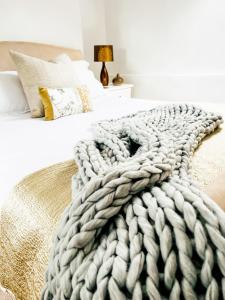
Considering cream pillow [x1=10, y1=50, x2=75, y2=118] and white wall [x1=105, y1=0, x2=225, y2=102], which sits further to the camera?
white wall [x1=105, y1=0, x2=225, y2=102]

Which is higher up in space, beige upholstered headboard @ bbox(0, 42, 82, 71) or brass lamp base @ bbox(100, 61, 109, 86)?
beige upholstered headboard @ bbox(0, 42, 82, 71)

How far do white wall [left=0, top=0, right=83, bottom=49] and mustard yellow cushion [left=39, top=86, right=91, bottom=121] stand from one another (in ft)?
3.52

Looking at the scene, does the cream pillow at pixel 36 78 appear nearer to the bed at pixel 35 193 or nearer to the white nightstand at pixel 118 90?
the bed at pixel 35 193

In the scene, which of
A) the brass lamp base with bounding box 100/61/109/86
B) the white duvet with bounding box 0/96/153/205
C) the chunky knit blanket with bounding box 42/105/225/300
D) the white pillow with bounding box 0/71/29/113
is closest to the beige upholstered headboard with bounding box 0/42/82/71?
the white pillow with bounding box 0/71/29/113

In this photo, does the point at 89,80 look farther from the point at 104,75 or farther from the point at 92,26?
the point at 92,26

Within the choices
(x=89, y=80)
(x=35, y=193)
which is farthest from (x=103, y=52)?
(x=35, y=193)

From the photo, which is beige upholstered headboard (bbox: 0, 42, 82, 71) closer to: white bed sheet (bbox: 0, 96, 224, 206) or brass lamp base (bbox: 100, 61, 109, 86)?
brass lamp base (bbox: 100, 61, 109, 86)

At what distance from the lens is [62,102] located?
1742 mm

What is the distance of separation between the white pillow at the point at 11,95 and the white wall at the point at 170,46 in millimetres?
1904

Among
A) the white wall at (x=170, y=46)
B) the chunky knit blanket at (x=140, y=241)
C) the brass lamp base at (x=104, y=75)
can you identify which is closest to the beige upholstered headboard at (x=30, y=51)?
the brass lamp base at (x=104, y=75)

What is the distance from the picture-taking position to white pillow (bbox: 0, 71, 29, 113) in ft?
6.31

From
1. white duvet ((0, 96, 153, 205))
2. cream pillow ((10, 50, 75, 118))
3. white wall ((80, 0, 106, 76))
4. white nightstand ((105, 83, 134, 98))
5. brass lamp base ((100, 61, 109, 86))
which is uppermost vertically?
white wall ((80, 0, 106, 76))

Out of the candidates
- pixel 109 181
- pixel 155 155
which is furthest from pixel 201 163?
pixel 109 181

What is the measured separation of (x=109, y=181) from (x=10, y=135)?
1.01 metres
